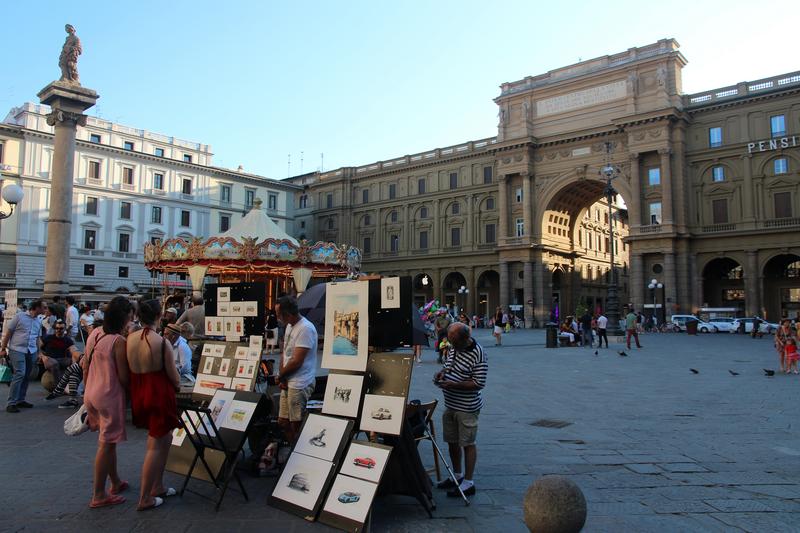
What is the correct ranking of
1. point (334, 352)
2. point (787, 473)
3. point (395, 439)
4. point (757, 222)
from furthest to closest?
point (757, 222) → point (787, 473) → point (334, 352) → point (395, 439)

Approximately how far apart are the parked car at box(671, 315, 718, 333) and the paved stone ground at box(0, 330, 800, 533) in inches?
1169

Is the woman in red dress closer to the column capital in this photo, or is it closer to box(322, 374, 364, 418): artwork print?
box(322, 374, 364, 418): artwork print

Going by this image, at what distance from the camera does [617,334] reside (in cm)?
3066

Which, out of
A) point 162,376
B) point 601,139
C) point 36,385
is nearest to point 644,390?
point 162,376

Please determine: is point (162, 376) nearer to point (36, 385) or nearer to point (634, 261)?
point (36, 385)

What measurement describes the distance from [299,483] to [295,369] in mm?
1176

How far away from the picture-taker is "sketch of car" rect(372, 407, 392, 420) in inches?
198

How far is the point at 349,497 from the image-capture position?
188 inches

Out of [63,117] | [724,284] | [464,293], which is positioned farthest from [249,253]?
[724,284]

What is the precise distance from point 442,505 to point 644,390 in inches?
339

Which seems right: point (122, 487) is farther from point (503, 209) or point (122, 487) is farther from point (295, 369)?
point (503, 209)

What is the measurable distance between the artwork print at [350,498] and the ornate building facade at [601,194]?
34960mm

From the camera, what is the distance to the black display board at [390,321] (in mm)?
5406

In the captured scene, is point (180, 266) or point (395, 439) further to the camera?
point (180, 266)
